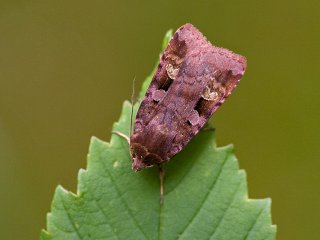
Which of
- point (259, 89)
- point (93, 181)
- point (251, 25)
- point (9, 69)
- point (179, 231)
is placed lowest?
point (179, 231)

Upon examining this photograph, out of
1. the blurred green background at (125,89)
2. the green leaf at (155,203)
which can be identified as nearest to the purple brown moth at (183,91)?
the green leaf at (155,203)

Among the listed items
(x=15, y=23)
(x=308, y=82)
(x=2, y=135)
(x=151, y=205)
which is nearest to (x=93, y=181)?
(x=151, y=205)

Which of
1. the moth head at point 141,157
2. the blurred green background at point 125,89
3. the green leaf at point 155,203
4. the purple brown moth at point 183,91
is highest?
the blurred green background at point 125,89

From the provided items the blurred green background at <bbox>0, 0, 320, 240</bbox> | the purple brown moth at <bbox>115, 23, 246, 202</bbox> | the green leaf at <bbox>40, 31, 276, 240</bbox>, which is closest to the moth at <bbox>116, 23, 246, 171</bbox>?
the purple brown moth at <bbox>115, 23, 246, 202</bbox>

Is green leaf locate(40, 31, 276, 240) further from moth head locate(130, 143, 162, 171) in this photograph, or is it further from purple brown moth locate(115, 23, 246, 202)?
purple brown moth locate(115, 23, 246, 202)

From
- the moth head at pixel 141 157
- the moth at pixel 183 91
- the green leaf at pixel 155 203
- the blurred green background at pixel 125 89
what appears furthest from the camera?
the blurred green background at pixel 125 89

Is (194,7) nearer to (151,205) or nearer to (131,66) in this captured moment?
(131,66)

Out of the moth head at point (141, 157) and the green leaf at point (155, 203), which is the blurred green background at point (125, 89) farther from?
the green leaf at point (155, 203)
